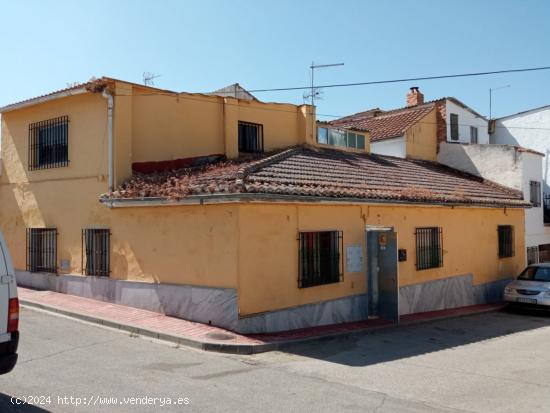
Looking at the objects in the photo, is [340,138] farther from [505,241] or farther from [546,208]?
[546,208]

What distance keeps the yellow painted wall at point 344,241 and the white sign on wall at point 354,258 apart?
0.12m

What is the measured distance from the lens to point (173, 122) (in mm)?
13945

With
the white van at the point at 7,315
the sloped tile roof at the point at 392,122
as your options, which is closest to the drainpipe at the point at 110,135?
the white van at the point at 7,315

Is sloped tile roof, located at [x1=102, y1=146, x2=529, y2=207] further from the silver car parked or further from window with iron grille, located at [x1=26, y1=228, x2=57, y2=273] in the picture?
window with iron grille, located at [x1=26, y1=228, x2=57, y2=273]

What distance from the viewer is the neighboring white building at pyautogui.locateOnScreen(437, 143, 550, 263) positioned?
781 inches

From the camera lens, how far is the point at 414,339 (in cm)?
1083

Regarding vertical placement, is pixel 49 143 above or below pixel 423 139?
below

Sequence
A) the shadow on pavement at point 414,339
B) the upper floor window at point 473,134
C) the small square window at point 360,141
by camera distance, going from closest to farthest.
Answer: the shadow on pavement at point 414,339 → the small square window at point 360,141 → the upper floor window at point 473,134

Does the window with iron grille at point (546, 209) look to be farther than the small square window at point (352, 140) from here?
Yes

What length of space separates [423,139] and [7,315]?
734 inches

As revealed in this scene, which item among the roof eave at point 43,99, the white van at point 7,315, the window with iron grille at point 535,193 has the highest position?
the roof eave at point 43,99

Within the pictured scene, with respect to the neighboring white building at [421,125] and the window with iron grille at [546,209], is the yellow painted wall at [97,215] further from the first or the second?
the window with iron grille at [546,209]

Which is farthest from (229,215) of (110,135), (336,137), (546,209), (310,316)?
(546,209)

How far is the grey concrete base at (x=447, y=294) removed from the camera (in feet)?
45.6
